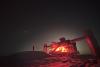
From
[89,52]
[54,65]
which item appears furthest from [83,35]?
[54,65]

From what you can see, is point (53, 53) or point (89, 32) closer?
point (53, 53)

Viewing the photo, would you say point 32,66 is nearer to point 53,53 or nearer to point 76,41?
point 53,53

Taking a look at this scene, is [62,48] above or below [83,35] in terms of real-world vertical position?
below

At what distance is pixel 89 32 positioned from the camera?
22578 mm

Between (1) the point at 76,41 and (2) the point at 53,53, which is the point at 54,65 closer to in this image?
(2) the point at 53,53

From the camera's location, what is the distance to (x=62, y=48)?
67.7 feet

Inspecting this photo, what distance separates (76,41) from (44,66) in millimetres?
9745

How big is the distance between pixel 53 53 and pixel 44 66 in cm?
623

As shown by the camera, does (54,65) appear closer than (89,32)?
Yes

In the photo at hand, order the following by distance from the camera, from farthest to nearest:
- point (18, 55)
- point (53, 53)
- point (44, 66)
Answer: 1. point (18, 55)
2. point (53, 53)
3. point (44, 66)

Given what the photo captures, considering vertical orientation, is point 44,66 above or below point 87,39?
below

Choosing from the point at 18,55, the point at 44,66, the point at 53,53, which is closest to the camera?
the point at 44,66

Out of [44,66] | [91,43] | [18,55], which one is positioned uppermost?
[91,43]

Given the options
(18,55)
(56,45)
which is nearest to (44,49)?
(56,45)
